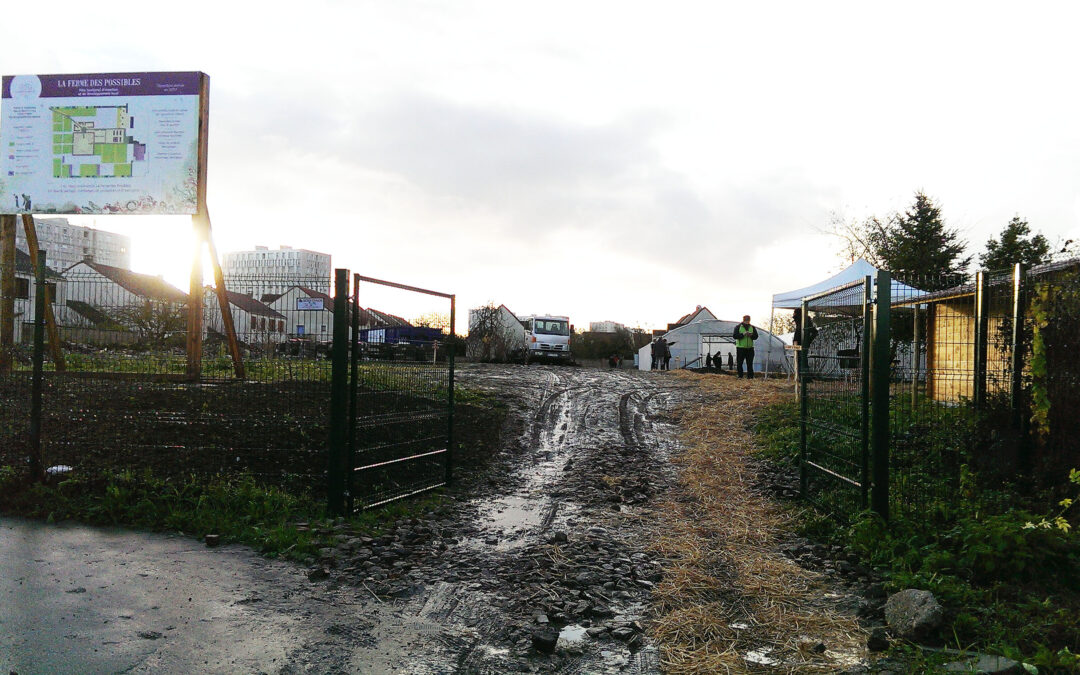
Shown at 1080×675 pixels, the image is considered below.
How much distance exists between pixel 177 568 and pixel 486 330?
26.4 metres

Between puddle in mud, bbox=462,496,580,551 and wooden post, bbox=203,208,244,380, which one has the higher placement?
wooden post, bbox=203,208,244,380

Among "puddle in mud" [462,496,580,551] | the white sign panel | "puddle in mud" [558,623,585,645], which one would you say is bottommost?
"puddle in mud" [558,623,585,645]

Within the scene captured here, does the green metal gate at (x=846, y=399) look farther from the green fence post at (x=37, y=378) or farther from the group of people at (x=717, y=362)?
the group of people at (x=717, y=362)

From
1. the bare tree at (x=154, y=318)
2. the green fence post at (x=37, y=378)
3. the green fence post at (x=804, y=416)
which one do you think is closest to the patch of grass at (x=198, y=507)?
the green fence post at (x=37, y=378)

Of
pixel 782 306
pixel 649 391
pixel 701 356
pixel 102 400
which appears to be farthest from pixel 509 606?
pixel 701 356

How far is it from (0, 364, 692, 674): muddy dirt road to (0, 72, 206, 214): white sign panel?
19.2ft

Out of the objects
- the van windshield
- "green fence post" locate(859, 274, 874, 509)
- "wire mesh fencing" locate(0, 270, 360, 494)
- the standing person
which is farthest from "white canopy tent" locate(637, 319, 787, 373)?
"wire mesh fencing" locate(0, 270, 360, 494)

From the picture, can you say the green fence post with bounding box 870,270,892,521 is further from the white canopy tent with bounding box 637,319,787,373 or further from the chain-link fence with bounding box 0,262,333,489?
the white canopy tent with bounding box 637,319,787,373

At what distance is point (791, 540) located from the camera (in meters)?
5.95

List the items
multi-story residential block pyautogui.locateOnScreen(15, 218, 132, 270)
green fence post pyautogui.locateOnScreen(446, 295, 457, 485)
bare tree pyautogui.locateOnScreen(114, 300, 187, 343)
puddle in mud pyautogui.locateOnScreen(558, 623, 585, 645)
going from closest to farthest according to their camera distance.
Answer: puddle in mud pyautogui.locateOnScreen(558, 623, 585, 645) < bare tree pyautogui.locateOnScreen(114, 300, 187, 343) < green fence post pyautogui.locateOnScreen(446, 295, 457, 485) < multi-story residential block pyautogui.locateOnScreen(15, 218, 132, 270)

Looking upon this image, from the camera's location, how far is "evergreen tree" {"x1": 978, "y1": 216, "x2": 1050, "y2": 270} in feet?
116

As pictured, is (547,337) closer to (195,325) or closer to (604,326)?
(195,325)

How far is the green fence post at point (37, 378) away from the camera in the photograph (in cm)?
672

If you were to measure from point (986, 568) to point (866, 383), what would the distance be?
1882mm
